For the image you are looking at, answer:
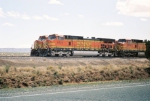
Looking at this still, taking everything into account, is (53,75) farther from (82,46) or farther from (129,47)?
(129,47)

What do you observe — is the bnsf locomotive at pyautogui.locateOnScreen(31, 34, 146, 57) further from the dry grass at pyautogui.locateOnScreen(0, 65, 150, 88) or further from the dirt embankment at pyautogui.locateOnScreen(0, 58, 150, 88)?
the dry grass at pyautogui.locateOnScreen(0, 65, 150, 88)

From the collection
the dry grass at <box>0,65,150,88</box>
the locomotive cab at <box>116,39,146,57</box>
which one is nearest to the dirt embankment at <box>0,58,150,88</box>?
the dry grass at <box>0,65,150,88</box>

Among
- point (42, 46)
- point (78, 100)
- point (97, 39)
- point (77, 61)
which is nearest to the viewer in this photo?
point (78, 100)

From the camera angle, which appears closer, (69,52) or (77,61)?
(77,61)

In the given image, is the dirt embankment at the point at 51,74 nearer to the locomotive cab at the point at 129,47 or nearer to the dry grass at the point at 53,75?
the dry grass at the point at 53,75

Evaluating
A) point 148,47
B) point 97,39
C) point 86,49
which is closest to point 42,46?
point 86,49

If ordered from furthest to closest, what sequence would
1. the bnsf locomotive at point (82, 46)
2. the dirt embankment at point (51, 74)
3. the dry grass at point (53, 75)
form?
the bnsf locomotive at point (82, 46), the dirt embankment at point (51, 74), the dry grass at point (53, 75)

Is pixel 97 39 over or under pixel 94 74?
over

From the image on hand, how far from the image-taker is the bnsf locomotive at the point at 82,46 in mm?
30188

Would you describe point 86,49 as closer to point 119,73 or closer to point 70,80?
point 119,73

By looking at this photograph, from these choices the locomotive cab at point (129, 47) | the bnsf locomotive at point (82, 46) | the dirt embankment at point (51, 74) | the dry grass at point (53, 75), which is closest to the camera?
the dry grass at point (53, 75)

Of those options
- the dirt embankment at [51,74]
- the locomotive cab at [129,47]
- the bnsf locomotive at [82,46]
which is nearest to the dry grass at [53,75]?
the dirt embankment at [51,74]

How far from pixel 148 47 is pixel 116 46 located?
13934 mm

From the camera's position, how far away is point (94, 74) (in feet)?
58.5
